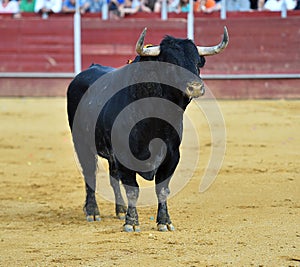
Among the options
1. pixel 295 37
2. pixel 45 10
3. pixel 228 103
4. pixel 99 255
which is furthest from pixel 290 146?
pixel 45 10

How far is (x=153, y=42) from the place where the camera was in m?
12.2

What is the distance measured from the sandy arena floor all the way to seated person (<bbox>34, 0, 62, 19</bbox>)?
2.98 m

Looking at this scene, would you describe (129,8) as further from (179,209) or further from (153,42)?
(179,209)

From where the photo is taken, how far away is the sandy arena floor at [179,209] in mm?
4141

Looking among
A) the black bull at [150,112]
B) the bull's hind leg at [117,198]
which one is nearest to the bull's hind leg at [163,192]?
the black bull at [150,112]

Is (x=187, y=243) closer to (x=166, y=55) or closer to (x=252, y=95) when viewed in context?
(x=166, y=55)

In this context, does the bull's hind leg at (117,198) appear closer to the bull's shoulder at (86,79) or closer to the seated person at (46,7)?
the bull's shoulder at (86,79)

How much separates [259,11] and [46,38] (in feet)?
10.5

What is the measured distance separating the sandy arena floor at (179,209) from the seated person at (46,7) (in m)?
2.98

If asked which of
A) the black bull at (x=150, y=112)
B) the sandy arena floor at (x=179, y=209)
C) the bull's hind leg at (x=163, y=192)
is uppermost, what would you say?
the black bull at (x=150, y=112)

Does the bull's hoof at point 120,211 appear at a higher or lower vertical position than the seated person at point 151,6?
lower

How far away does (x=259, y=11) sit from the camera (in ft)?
39.2

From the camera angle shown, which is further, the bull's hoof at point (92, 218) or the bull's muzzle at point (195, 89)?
the bull's hoof at point (92, 218)

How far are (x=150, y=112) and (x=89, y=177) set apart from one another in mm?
1009
